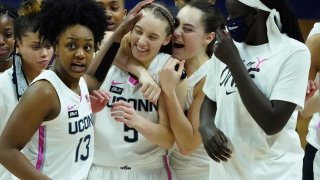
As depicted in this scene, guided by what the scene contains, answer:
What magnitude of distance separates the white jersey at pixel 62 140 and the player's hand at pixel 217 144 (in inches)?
22.6

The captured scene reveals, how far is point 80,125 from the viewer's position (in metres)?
2.75

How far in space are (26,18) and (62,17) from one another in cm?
68

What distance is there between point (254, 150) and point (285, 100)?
26cm

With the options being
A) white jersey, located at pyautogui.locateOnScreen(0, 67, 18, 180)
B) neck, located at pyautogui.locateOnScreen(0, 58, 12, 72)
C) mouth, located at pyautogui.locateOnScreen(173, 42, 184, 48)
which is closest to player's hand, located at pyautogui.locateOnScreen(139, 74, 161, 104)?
mouth, located at pyautogui.locateOnScreen(173, 42, 184, 48)

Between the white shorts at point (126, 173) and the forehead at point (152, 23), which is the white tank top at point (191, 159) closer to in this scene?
the white shorts at point (126, 173)

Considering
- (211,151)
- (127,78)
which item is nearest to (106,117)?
(127,78)

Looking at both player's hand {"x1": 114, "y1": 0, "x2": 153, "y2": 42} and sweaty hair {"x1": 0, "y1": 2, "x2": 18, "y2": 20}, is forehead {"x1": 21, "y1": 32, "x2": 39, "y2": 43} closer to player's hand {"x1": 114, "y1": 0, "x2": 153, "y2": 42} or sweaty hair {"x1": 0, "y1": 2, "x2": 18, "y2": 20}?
player's hand {"x1": 114, "y1": 0, "x2": 153, "y2": 42}

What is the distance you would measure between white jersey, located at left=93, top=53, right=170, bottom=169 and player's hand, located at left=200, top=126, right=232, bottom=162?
65 centimetres

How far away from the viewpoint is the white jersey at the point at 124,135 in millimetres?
3213

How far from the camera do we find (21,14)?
3334 millimetres

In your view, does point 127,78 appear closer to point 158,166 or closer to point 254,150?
point 158,166

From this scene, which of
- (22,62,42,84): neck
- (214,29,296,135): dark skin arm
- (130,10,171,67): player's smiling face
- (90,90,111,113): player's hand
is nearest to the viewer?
(214,29,296,135): dark skin arm

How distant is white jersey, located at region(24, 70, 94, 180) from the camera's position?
266 cm

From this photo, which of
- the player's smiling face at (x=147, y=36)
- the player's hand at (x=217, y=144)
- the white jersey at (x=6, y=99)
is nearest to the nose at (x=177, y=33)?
the player's smiling face at (x=147, y=36)
